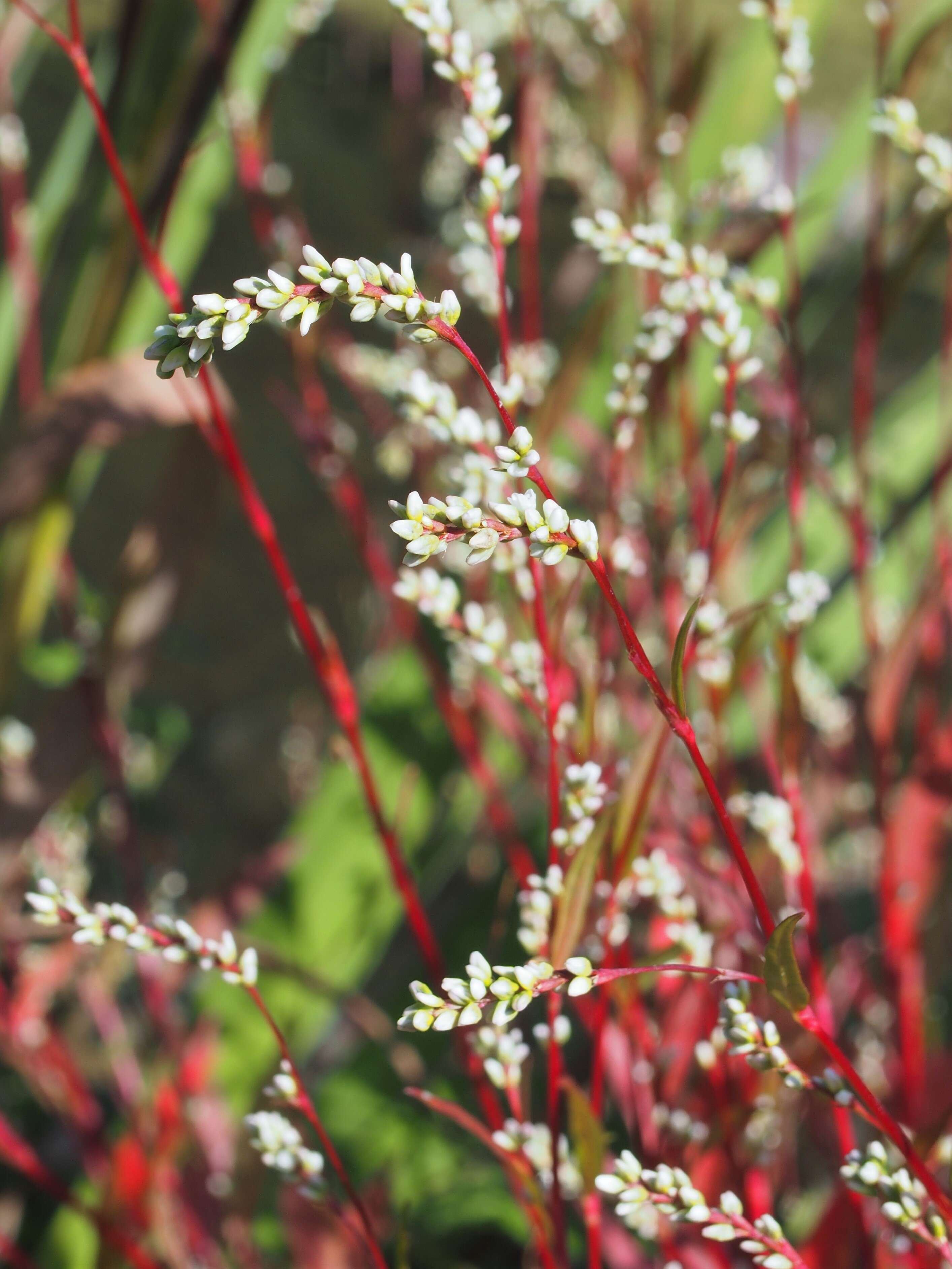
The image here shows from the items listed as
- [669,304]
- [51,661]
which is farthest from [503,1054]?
[51,661]

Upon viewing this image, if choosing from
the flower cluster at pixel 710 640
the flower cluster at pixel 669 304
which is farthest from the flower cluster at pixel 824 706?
the flower cluster at pixel 669 304

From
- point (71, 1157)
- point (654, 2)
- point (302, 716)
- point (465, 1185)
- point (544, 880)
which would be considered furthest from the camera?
point (302, 716)

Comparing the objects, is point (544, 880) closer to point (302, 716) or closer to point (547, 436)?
point (547, 436)

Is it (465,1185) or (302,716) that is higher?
(302,716)

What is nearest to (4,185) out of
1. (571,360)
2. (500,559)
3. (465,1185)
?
(571,360)

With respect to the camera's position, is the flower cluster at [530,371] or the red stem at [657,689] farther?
the flower cluster at [530,371]

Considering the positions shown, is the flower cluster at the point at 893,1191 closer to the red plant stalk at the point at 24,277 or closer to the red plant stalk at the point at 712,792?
the red plant stalk at the point at 712,792
